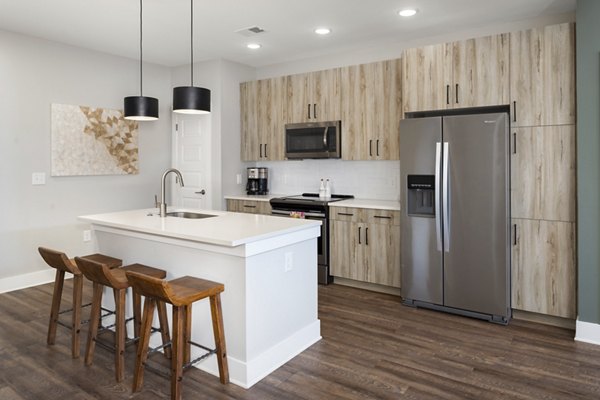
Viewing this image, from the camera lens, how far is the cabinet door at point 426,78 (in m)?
3.89

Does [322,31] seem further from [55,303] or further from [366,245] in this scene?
[55,303]

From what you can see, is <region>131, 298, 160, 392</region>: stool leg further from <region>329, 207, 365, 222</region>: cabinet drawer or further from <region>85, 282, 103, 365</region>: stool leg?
<region>329, 207, 365, 222</region>: cabinet drawer

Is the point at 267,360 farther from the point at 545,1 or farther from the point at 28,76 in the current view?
the point at 28,76

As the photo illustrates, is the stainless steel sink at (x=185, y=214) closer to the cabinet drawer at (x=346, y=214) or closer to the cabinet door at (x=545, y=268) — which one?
the cabinet drawer at (x=346, y=214)

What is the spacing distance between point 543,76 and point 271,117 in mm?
3037

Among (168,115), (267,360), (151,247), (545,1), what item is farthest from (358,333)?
(168,115)

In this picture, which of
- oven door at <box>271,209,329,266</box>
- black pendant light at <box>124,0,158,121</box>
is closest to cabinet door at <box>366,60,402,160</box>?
oven door at <box>271,209,329,266</box>

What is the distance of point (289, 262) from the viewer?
9.72 feet

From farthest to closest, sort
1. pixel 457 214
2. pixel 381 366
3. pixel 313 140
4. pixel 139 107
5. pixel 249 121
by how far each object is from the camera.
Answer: pixel 249 121, pixel 313 140, pixel 457 214, pixel 139 107, pixel 381 366

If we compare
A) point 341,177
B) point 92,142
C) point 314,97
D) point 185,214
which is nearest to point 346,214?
point 341,177

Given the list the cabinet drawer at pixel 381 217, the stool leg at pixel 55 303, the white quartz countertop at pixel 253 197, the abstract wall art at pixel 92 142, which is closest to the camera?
the stool leg at pixel 55 303

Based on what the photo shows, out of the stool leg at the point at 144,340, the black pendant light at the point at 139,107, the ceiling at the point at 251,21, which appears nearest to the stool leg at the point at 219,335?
the stool leg at the point at 144,340

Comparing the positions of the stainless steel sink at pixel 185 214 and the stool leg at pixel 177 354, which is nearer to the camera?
the stool leg at pixel 177 354

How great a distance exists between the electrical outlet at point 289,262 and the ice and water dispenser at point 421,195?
1.47 m
